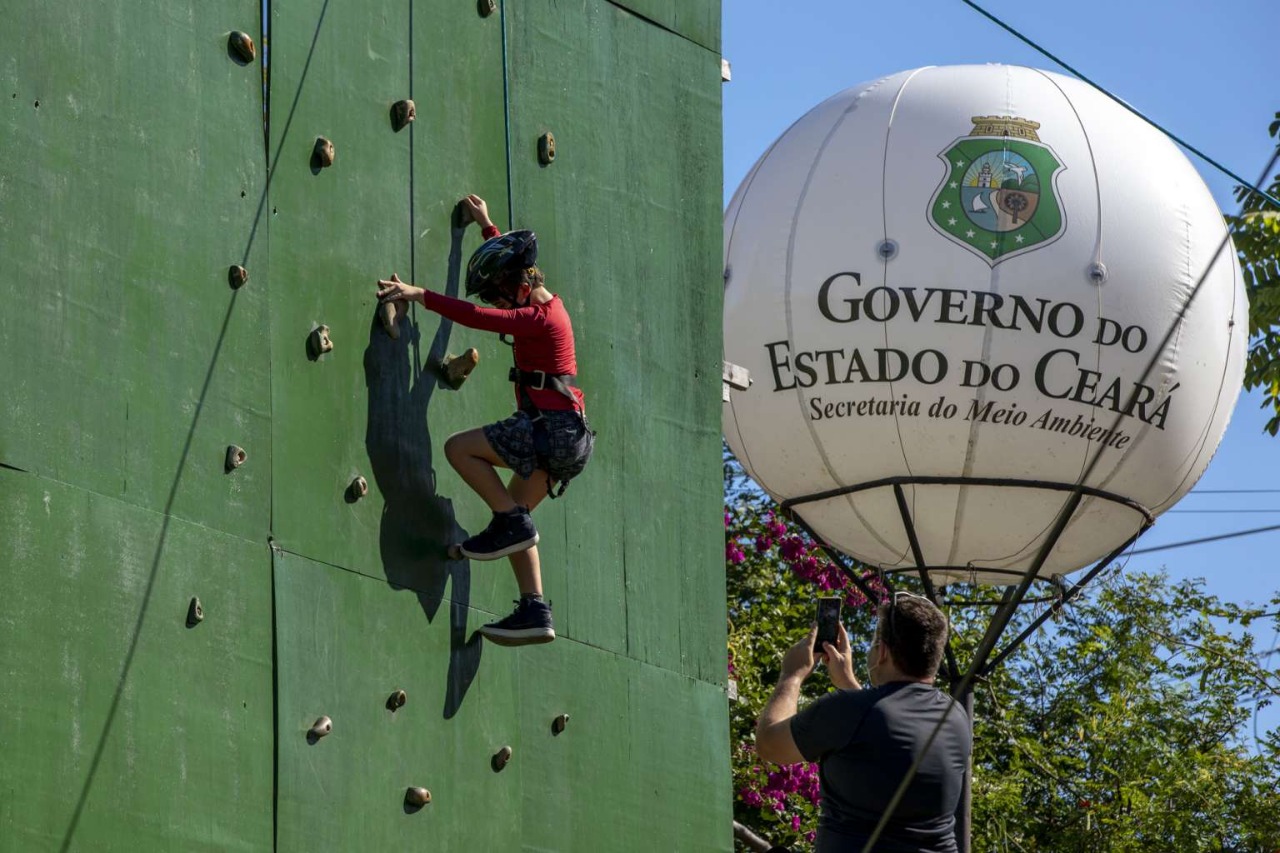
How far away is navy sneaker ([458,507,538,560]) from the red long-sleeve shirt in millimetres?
417

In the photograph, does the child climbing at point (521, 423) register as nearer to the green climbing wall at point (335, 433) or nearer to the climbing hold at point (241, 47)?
the green climbing wall at point (335, 433)

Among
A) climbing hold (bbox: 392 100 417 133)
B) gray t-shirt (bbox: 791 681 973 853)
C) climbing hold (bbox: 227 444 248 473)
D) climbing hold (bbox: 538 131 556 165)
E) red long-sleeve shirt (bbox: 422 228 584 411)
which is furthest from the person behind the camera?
climbing hold (bbox: 538 131 556 165)

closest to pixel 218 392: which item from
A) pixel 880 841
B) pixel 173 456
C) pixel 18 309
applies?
pixel 173 456

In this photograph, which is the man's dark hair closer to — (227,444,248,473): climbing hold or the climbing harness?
the climbing harness

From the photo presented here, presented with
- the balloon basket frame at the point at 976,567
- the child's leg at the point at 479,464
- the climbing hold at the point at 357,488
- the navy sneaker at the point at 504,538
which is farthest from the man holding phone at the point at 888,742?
the balloon basket frame at the point at 976,567

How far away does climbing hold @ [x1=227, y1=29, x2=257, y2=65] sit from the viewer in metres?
6.55

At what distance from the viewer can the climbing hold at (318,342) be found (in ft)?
22.0

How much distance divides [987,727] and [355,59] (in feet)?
44.7

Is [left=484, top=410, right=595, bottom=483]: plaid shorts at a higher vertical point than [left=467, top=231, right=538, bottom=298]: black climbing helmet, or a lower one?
lower

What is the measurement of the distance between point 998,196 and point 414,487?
25.0 feet

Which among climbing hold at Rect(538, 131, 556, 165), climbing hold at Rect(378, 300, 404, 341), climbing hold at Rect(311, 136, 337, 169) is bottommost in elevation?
climbing hold at Rect(378, 300, 404, 341)

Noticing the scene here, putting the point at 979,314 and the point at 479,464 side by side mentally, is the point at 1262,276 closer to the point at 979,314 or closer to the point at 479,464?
the point at 979,314

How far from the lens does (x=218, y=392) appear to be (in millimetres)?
6328

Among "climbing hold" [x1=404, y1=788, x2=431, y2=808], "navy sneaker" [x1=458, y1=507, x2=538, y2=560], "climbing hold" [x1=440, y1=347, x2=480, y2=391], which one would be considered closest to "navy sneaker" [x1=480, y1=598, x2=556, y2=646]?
"navy sneaker" [x1=458, y1=507, x2=538, y2=560]
